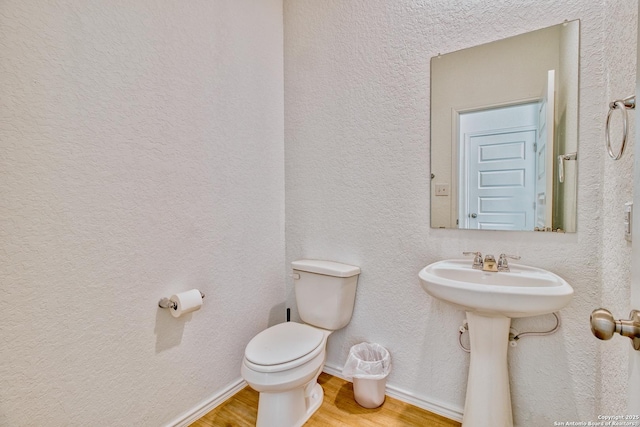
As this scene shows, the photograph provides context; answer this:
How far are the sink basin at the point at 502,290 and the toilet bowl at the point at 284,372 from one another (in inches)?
25.6

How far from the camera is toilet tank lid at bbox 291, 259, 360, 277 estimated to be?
1.64 meters

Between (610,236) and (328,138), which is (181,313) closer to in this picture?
(328,138)

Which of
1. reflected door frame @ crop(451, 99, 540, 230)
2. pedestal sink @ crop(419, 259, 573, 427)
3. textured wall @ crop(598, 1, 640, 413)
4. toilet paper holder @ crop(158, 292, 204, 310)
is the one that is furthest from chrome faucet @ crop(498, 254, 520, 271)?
toilet paper holder @ crop(158, 292, 204, 310)

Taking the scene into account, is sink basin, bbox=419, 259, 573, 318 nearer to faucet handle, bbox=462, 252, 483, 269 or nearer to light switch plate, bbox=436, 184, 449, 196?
faucet handle, bbox=462, 252, 483, 269

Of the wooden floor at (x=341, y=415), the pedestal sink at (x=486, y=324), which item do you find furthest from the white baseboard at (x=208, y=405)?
the pedestal sink at (x=486, y=324)

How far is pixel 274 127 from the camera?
1.94 meters

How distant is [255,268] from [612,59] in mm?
1892

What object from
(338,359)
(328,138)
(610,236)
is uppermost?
(328,138)

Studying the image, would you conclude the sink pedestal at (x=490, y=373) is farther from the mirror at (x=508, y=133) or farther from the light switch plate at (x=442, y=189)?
the light switch plate at (x=442, y=189)

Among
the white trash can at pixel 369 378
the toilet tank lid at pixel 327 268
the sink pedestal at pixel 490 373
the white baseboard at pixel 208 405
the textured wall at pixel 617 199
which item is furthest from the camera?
the toilet tank lid at pixel 327 268

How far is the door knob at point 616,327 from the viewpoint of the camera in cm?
50

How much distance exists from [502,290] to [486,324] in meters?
0.27

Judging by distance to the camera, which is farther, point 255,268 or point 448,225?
point 255,268

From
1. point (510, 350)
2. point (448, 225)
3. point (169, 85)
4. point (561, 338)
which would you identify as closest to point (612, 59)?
point (448, 225)
